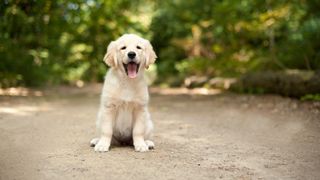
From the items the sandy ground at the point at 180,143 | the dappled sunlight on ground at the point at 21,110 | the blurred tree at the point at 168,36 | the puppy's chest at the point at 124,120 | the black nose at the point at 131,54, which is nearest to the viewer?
the sandy ground at the point at 180,143

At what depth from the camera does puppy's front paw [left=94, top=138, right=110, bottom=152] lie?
192 inches

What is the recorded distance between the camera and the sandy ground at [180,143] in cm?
411

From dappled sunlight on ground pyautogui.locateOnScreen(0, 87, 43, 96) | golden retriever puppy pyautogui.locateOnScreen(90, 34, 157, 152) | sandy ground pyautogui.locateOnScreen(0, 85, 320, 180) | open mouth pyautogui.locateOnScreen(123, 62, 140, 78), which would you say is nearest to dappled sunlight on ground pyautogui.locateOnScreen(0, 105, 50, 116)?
sandy ground pyautogui.locateOnScreen(0, 85, 320, 180)

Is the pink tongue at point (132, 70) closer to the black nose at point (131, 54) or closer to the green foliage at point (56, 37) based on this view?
the black nose at point (131, 54)

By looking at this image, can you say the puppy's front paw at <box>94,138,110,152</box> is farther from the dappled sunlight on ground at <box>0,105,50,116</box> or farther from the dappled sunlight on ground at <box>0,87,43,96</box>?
the dappled sunlight on ground at <box>0,87,43,96</box>

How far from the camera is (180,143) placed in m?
5.63

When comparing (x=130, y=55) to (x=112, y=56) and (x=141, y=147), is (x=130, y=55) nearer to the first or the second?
(x=112, y=56)

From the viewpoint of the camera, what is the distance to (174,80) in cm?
1588

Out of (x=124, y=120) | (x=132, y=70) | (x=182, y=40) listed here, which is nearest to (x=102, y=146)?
(x=124, y=120)

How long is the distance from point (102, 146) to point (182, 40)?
11.5 meters

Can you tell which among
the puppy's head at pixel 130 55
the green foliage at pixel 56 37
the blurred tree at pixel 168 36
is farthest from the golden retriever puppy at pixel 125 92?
the green foliage at pixel 56 37

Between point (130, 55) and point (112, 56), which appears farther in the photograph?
point (112, 56)

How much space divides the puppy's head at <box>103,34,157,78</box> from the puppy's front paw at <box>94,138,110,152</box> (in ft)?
2.55

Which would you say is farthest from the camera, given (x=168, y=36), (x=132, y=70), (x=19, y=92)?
(x=168, y=36)
